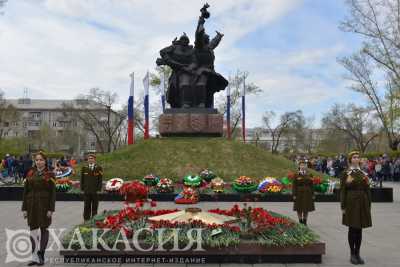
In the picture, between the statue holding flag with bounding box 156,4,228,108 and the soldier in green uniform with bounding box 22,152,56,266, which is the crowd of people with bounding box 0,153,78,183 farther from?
the soldier in green uniform with bounding box 22,152,56,266

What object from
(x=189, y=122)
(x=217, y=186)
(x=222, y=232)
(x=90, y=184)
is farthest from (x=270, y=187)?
(x=222, y=232)

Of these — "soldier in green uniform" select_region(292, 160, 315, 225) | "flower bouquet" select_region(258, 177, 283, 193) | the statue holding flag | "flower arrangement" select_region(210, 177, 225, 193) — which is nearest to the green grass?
the statue holding flag

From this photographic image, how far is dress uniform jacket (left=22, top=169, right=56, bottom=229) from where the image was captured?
23.6 feet

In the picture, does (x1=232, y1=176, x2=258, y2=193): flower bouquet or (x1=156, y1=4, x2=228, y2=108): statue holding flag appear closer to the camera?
(x1=232, y1=176, x2=258, y2=193): flower bouquet

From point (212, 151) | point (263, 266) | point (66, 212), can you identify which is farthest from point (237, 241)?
point (212, 151)

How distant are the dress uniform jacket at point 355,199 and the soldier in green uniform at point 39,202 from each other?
470 centimetres

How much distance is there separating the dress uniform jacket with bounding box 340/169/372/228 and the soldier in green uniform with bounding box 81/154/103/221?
5.65 meters

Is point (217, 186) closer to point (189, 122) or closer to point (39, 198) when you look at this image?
point (189, 122)

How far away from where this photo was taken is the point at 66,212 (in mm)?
13891

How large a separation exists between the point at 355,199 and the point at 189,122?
1921 cm

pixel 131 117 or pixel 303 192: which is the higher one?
pixel 131 117

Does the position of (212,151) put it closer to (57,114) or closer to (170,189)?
(170,189)

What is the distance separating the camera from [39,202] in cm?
726

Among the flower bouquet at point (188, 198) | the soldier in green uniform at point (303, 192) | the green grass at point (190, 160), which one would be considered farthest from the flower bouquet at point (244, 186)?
the soldier in green uniform at point (303, 192)
